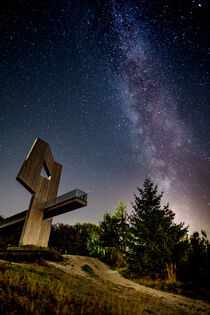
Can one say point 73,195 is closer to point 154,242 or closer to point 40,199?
point 40,199

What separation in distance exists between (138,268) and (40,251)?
574cm

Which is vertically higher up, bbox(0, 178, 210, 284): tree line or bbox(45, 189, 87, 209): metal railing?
bbox(45, 189, 87, 209): metal railing

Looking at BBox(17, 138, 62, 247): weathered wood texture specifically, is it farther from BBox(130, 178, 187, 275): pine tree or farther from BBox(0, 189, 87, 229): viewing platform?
BBox(130, 178, 187, 275): pine tree

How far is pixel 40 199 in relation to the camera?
14.8 metres

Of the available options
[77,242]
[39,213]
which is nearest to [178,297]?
[39,213]

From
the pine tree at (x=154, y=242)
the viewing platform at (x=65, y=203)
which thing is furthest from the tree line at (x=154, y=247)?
the viewing platform at (x=65, y=203)

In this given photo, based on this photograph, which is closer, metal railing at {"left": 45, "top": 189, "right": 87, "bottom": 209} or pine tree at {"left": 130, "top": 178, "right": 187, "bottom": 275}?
pine tree at {"left": 130, "top": 178, "right": 187, "bottom": 275}

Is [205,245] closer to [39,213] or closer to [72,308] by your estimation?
[72,308]

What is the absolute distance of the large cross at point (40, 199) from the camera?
13.0m

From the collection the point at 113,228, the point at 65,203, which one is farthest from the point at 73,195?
the point at 113,228

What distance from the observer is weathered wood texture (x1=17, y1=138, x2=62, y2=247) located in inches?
525

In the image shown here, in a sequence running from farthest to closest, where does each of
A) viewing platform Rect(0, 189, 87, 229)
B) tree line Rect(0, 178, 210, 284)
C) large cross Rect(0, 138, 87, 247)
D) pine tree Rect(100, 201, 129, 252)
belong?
pine tree Rect(100, 201, 129, 252) → large cross Rect(0, 138, 87, 247) → viewing platform Rect(0, 189, 87, 229) → tree line Rect(0, 178, 210, 284)

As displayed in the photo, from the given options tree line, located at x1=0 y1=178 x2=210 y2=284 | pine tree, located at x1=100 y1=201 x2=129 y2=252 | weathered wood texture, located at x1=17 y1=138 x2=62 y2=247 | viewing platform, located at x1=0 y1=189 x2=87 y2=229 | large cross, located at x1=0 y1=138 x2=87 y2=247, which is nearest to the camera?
tree line, located at x1=0 y1=178 x2=210 y2=284

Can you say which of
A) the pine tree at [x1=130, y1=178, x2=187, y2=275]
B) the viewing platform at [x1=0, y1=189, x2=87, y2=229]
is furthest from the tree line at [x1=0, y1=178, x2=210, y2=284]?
the viewing platform at [x1=0, y1=189, x2=87, y2=229]
